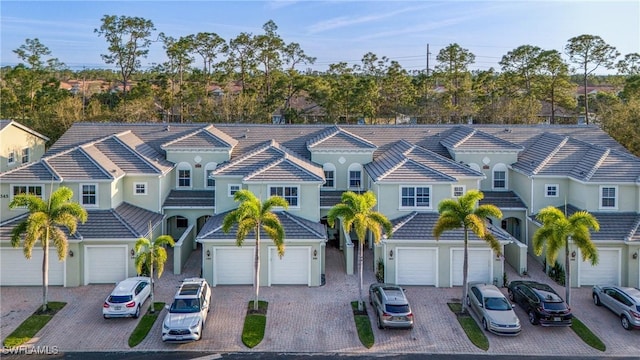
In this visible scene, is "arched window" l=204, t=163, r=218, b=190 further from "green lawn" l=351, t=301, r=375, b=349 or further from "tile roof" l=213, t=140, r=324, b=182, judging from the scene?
"green lawn" l=351, t=301, r=375, b=349

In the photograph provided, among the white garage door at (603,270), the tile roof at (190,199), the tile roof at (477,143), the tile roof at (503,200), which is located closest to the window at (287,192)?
the tile roof at (190,199)

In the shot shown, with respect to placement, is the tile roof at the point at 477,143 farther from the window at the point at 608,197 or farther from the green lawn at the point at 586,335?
the green lawn at the point at 586,335

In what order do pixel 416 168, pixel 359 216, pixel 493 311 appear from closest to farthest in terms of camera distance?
pixel 493 311 < pixel 359 216 < pixel 416 168

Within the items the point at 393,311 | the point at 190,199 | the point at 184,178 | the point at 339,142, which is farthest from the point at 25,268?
the point at 339,142

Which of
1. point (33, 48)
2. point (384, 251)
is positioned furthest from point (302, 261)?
point (33, 48)

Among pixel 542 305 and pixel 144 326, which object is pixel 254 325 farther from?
pixel 542 305

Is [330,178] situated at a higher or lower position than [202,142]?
lower
